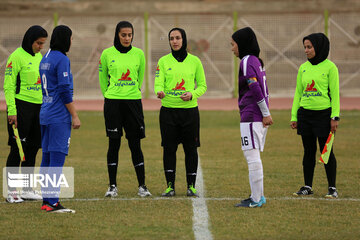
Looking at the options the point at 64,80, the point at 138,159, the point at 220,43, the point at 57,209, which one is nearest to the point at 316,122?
the point at 138,159

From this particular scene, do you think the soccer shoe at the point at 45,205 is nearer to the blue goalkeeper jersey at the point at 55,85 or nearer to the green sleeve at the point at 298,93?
the blue goalkeeper jersey at the point at 55,85

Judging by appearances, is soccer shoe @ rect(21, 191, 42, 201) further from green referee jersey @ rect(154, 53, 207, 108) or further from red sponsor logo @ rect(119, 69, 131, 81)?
green referee jersey @ rect(154, 53, 207, 108)

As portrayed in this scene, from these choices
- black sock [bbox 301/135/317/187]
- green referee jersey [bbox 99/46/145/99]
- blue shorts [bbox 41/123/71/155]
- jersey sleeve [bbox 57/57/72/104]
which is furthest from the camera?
black sock [bbox 301/135/317/187]

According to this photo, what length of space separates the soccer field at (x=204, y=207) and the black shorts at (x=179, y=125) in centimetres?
67

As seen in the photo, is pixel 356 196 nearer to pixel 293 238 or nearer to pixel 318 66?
pixel 318 66

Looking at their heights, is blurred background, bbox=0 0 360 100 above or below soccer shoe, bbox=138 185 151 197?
above

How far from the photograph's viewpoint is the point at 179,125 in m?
8.57

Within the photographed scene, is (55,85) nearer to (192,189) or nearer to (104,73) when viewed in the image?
(104,73)

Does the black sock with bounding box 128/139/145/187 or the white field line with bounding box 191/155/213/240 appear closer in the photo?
the white field line with bounding box 191/155/213/240

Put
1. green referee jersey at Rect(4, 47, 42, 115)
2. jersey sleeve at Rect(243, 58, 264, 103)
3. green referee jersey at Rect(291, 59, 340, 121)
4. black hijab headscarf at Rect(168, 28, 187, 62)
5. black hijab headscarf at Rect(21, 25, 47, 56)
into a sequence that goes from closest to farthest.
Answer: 1. jersey sleeve at Rect(243, 58, 264, 103)
2. black hijab headscarf at Rect(21, 25, 47, 56)
3. green referee jersey at Rect(4, 47, 42, 115)
4. green referee jersey at Rect(291, 59, 340, 121)
5. black hijab headscarf at Rect(168, 28, 187, 62)

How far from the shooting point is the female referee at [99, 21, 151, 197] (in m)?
8.38

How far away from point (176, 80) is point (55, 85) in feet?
5.66

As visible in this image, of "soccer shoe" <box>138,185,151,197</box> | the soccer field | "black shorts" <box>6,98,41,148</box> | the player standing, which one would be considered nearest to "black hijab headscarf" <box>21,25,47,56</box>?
the player standing

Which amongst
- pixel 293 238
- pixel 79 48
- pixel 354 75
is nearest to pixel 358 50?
pixel 354 75
